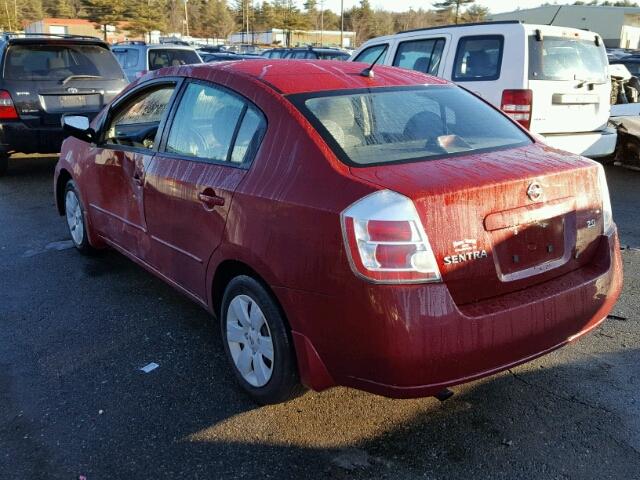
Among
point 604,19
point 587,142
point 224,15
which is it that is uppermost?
point 224,15

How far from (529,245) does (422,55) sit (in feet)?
19.3

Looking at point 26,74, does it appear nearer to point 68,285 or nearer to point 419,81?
point 68,285

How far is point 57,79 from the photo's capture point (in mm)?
8273

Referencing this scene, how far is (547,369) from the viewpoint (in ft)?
11.2

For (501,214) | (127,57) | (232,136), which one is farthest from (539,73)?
(127,57)

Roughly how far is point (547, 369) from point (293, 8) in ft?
188

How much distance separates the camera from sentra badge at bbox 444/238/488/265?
2.45 metres

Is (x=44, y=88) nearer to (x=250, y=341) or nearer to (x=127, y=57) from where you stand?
(x=250, y=341)

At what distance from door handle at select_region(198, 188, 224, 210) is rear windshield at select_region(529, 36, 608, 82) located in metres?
4.92

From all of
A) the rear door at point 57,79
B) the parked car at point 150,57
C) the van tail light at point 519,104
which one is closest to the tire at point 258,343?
the van tail light at point 519,104

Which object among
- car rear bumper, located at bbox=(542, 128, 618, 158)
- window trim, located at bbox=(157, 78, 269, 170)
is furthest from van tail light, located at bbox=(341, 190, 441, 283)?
car rear bumper, located at bbox=(542, 128, 618, 158)

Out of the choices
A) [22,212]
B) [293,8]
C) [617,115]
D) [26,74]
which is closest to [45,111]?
[26,74]

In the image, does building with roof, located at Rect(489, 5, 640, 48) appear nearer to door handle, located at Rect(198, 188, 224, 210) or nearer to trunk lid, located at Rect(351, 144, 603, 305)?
trunk lid, located at Rect(351, 144, 603, 305)

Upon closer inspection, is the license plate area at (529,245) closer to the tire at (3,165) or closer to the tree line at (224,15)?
the tire at (3,165)
